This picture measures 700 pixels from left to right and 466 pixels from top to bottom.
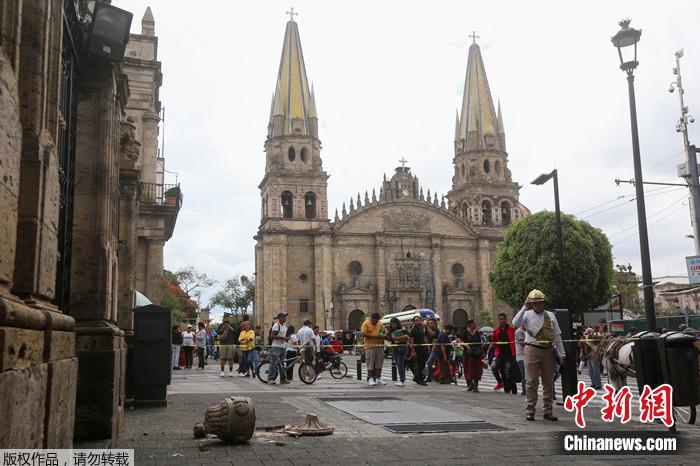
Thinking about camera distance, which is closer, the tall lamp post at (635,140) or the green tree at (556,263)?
the tall lamp post at (635,140)

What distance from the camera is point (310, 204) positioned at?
5622 cm

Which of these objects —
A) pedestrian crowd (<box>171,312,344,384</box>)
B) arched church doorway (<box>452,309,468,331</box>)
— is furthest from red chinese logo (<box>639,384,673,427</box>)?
arched church doorway (<box>452,309,468,331</box>)

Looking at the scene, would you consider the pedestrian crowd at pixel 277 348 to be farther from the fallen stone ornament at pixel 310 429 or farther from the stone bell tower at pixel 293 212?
the stone bell tower at pixel 293 212

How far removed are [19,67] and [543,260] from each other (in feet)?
134

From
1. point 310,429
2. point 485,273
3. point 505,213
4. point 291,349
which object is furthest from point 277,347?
point 505,213

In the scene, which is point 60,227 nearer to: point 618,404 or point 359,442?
point 359,442

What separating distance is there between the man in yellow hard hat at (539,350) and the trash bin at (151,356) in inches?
199

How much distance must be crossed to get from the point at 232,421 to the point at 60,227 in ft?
7.80

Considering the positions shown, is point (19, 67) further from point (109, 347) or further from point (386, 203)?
point (386, 203)

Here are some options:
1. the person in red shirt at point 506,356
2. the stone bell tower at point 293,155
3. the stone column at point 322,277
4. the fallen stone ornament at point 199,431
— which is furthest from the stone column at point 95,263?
the stone bell tower at point 293,155

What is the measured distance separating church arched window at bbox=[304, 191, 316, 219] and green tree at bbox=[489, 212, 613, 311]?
18.3 metres

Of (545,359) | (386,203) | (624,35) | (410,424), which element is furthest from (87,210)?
(386,203)

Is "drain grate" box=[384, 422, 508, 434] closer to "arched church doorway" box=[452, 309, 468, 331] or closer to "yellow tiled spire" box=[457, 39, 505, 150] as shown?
"arched church doorway" box=[452, 309, 468, 331]

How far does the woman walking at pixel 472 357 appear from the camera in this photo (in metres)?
13.6
